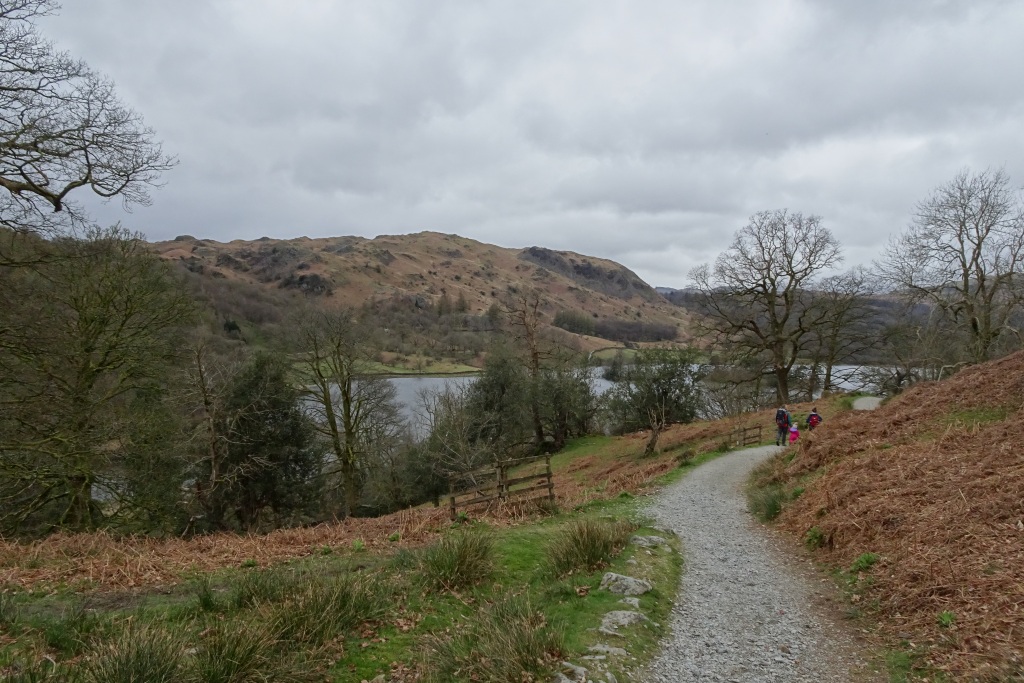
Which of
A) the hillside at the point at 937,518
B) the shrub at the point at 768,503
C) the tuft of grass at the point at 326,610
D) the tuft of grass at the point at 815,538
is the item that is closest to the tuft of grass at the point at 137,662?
the tuft of grass at the point at 326,610

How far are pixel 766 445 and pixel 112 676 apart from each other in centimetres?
2472

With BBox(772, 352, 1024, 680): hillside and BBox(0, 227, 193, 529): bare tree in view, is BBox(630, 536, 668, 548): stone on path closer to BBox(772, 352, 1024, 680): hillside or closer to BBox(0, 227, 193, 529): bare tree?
BBox(772, 352, 1024, 680): hillside

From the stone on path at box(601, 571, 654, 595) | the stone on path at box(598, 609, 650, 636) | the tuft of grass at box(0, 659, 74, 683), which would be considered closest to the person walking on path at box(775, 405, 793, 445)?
the stone on path at box(601, 571, 654, 595)

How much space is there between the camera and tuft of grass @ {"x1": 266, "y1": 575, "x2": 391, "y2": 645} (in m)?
5.93

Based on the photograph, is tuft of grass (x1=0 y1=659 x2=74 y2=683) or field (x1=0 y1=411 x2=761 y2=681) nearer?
tuft of grass (x1=0 y1=659 x2=74 y2=683)

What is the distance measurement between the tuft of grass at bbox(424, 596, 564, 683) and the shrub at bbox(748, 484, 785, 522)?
8263 millimetres

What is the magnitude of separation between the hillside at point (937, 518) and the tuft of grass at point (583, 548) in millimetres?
3479

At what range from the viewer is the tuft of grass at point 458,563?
8.00 metres

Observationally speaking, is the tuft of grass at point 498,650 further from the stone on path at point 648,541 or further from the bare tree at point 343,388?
the bare tree at point 343,388

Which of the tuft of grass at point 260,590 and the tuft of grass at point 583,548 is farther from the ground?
the tuft of grass at point 260,590

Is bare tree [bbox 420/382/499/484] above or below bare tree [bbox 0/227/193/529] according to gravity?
below

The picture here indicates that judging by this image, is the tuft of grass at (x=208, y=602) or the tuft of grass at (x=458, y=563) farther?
the tuft of grass at (x=458, y=563)

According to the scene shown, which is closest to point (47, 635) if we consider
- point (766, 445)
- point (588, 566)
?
point (588, 566)

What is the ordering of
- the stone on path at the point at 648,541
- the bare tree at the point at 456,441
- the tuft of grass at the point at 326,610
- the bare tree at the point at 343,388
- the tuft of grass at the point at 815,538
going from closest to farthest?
the tuft of grass at the point at 326,610 → the tuft of grass at the point at 815,538 → the stone on path at the point at 648,541 → the bare tree at the point at 343,388 → the bare tree at the point at 456,441
